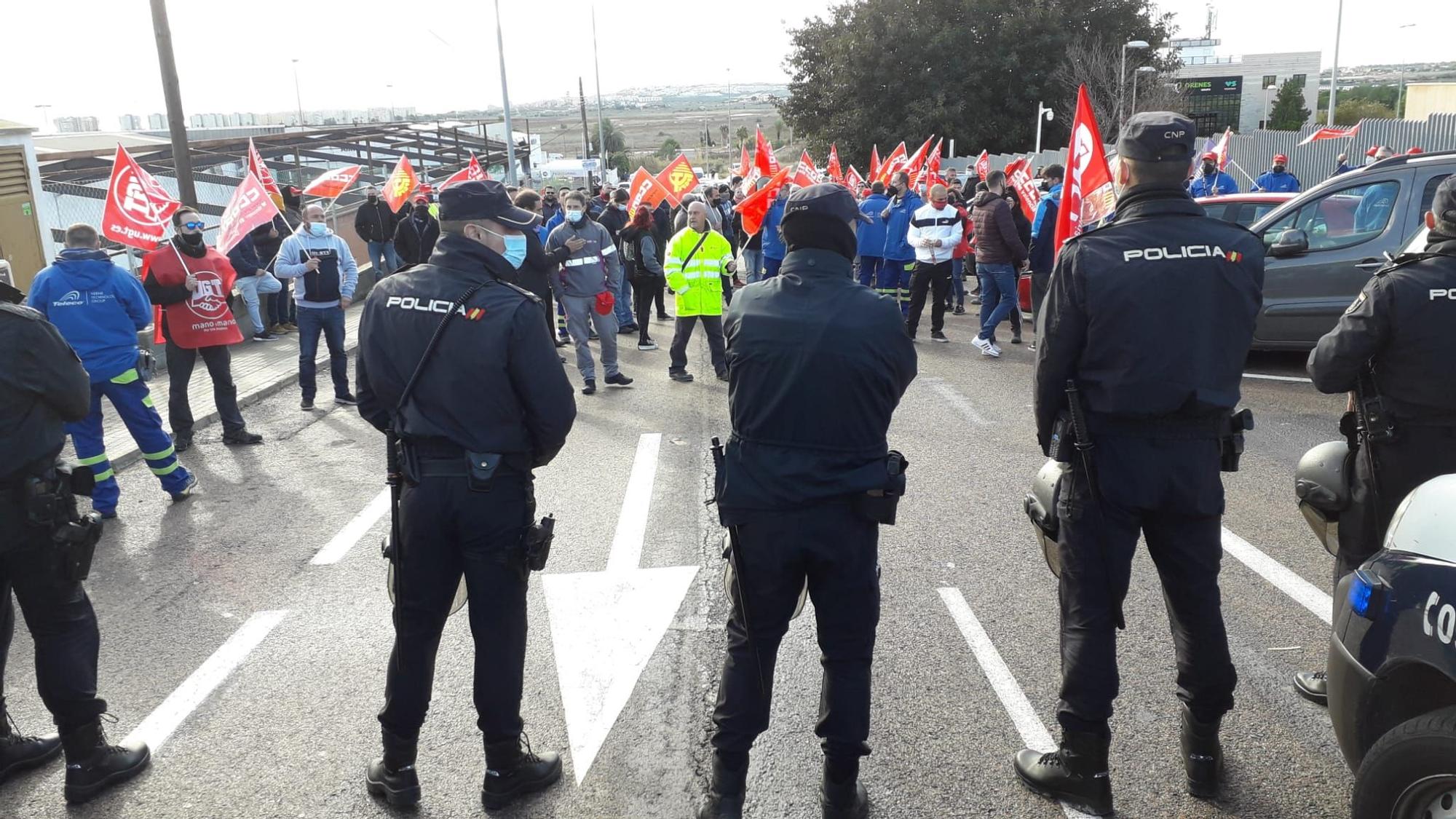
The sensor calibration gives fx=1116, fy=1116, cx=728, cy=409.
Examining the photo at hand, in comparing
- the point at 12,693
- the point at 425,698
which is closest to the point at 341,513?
the point at 12,693

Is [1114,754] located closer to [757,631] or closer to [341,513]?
[757,631]

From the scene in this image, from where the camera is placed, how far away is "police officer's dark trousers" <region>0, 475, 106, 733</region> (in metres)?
3.81

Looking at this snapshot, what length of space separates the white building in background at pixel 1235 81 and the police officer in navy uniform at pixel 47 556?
51332 mm

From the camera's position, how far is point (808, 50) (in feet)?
168

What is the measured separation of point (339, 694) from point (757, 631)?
2.15 metres

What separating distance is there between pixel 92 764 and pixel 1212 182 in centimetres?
1849

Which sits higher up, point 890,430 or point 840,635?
point 840,635

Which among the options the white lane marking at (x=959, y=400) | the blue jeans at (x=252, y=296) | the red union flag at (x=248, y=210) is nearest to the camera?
the white lane marking at (x=959, y=400)

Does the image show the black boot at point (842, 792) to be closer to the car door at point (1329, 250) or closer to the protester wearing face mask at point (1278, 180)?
the car door at point (1329, 250)

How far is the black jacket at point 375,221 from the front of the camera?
17969 millimetres

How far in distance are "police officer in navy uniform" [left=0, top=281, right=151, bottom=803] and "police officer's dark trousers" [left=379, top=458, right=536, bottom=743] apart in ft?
3.65

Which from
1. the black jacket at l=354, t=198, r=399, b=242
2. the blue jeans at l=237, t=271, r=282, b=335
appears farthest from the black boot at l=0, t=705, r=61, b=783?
the black jacket at l=354, t=198, r=399, b=242

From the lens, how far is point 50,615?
3896mm

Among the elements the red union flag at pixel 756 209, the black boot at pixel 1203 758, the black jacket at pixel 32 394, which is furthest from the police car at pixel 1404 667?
the red union flag at pixel 756 209
